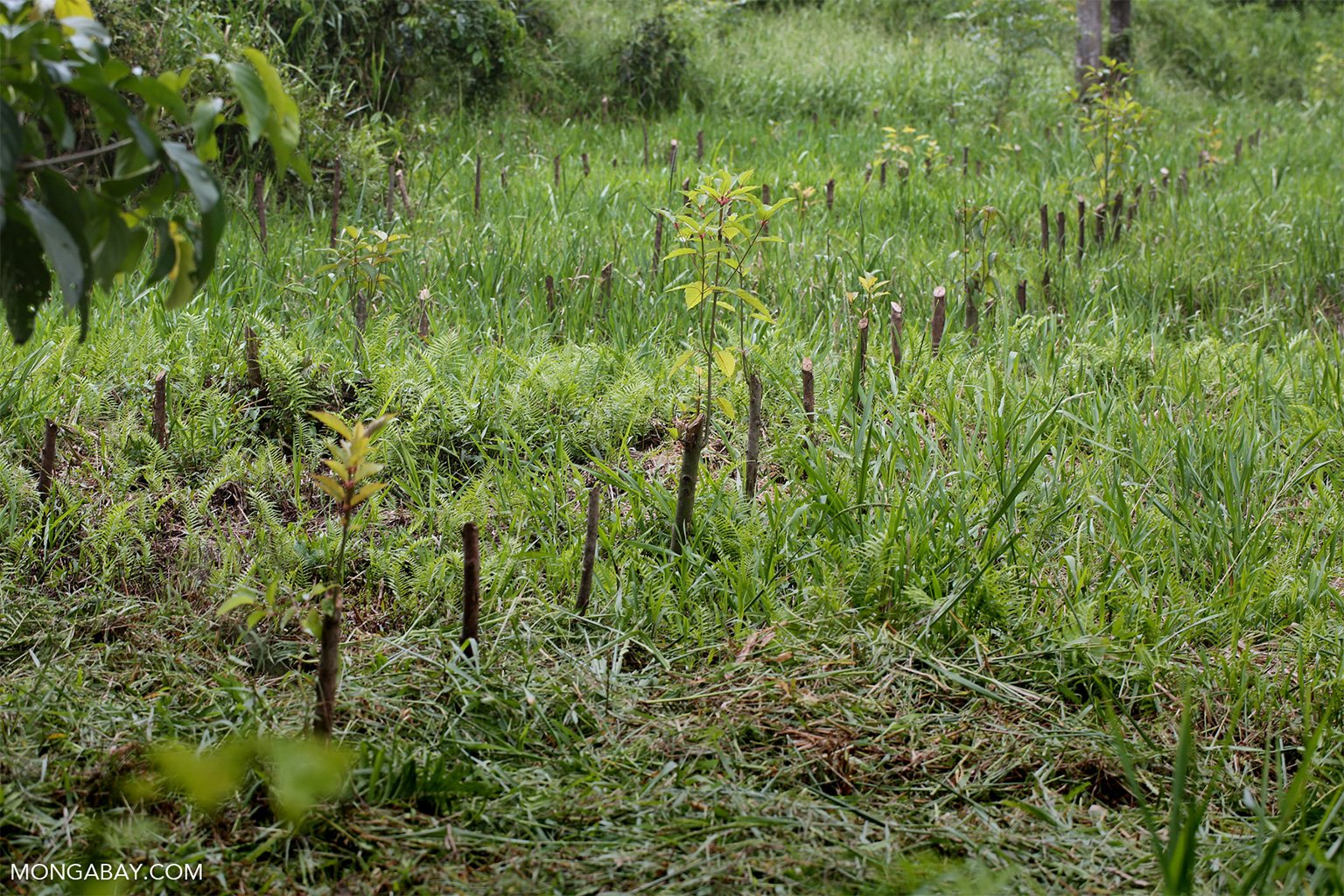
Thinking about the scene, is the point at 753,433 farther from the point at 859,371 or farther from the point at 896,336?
the point at 896,336

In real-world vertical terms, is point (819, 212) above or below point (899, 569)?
above

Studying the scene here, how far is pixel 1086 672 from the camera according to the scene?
6.42ft

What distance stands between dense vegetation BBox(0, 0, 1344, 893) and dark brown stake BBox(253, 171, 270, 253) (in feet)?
0.38

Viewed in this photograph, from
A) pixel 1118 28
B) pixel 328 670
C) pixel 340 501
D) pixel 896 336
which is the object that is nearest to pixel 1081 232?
pixel 896 336

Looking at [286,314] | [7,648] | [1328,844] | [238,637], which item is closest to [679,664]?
[238,637]

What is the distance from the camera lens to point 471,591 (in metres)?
1.79

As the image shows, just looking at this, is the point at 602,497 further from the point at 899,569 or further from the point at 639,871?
the point at 639,871

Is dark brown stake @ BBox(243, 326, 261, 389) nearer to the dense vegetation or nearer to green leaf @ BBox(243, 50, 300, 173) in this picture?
the dense vegetation

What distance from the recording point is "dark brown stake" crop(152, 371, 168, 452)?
8.11ft

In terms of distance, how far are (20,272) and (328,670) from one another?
67 centimetres

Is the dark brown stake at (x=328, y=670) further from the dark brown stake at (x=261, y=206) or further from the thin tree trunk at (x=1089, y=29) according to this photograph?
the thin tree trunk at (x=1089, y=29)

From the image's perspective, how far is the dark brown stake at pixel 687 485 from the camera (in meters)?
2.12

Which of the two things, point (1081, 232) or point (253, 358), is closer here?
point (253, 358)

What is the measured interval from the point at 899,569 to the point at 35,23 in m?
1.64
